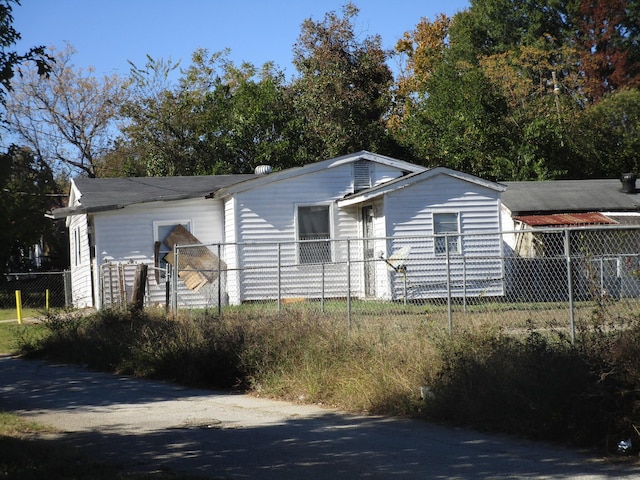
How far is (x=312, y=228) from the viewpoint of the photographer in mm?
25188

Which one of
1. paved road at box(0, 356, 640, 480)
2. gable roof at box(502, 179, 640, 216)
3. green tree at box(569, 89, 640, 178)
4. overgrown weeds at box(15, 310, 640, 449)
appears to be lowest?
paved road at box(0, 356, 640, 480)

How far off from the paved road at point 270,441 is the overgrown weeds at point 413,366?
1.07ft

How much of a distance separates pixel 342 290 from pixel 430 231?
2.82m

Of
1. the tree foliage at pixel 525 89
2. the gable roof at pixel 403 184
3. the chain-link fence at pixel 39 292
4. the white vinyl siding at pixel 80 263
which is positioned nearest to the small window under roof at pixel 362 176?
the gable roof at pixel 403 184

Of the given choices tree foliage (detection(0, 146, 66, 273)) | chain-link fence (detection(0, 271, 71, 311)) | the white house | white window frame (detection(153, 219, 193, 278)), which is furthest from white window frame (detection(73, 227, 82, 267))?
tree foliage (detection(0, 146, 66, 273))

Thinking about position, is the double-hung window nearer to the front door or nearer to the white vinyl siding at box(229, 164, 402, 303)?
the white vinyl siding at box(229, 164, 402, 303)

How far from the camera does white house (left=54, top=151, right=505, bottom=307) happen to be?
2402 cm

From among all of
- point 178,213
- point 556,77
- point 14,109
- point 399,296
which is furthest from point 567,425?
point 556,77

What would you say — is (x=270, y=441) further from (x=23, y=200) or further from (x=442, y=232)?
(x=442, y=232)

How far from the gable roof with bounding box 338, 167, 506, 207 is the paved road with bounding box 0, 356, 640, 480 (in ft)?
40.0

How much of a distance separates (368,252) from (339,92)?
19.6m

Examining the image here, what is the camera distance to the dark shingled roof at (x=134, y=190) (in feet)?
80.1

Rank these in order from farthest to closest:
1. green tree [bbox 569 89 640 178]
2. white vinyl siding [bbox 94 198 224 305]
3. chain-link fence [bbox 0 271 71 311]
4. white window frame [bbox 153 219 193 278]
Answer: green tree [bbox 569 89 640 178]
chain-link fence [bbox 0 271 71 311]
white window frame [bbox 153 219 193 278]
white vinyl siding [bbox 94 198 224 305]

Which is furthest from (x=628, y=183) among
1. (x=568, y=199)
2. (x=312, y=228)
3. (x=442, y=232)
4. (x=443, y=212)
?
(x=312, y=228)
